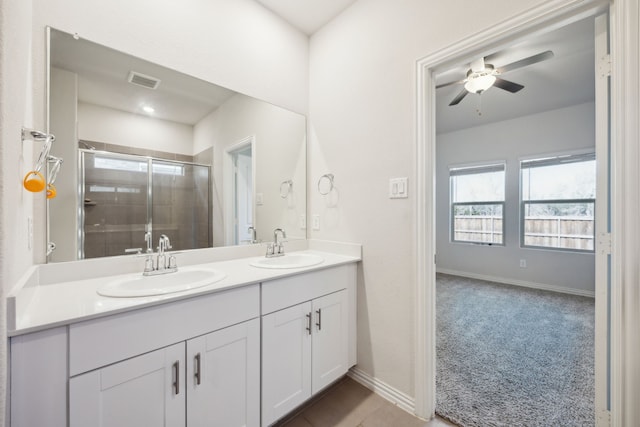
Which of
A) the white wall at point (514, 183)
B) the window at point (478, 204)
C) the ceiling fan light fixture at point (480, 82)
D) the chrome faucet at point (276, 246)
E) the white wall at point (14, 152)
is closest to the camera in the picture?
the white wall at point (14, 152)

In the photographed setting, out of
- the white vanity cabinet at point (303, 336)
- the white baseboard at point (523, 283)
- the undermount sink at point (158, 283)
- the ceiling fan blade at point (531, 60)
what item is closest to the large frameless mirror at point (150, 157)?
the undermount sink at point (158, 283)

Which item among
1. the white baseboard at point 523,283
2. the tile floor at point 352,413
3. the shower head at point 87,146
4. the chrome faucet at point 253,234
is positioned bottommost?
the tile floor at point 352,413

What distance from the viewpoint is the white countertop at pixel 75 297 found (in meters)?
0.77

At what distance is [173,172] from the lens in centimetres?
157

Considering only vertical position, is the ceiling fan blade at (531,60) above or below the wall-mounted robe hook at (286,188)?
above

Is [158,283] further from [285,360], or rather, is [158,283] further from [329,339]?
[329,339]

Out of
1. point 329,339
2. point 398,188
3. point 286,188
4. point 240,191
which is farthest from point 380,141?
point 329,339

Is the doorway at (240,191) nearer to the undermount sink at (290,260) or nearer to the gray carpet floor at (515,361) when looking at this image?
the undermount sink at (290,260)

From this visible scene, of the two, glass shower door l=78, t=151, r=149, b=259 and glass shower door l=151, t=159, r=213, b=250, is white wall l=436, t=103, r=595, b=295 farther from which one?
glass shower door l=78, t=151, r=149, b=259

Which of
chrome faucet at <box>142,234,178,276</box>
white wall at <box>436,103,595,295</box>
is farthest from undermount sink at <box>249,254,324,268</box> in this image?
white wall at <box>436,103,595,295</box>

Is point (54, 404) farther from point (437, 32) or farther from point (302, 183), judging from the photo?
point (437, 32)

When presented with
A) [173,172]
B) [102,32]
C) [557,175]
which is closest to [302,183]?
[173,172]

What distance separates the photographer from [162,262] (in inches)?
55.1

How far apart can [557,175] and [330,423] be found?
446cm
